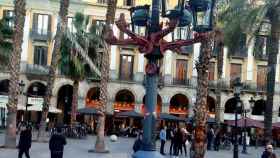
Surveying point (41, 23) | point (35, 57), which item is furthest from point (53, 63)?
point (41, 23)

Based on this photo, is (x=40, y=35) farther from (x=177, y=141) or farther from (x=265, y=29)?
(x=177, y=141)

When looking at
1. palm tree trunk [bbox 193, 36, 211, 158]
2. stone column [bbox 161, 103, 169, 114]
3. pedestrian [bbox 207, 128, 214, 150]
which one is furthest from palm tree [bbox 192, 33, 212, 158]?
stone column [bbox 161, 103, 169, 114]

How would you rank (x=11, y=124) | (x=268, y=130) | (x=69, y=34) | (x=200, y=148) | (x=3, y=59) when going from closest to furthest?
(x=200, y=148) → (x=11, y=124) → (x=268, y=130) → (x=3, y=59) → (x=69, y=34)

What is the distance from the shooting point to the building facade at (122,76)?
5397 centimetres

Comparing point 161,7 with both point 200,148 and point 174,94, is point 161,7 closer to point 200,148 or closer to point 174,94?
point 200,148

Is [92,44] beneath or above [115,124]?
above

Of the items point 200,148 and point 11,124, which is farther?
point 11,124

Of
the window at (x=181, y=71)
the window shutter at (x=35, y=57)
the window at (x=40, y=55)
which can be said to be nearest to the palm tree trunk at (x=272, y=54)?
the window at (x=181, y=71)

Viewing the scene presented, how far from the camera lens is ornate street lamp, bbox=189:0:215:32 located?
1115cm

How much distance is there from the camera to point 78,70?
139 feet

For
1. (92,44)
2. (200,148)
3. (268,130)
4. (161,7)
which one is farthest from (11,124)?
(92,44)

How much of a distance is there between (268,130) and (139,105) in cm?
2539

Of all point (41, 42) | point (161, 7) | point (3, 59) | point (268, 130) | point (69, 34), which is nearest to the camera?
point (161, 7)

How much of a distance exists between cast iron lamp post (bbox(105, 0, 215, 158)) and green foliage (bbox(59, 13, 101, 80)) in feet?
101
